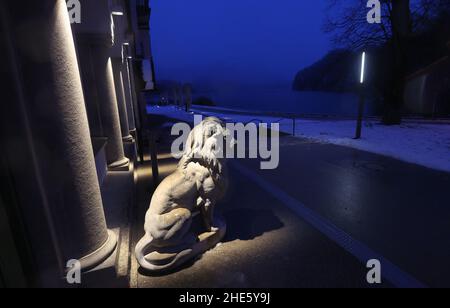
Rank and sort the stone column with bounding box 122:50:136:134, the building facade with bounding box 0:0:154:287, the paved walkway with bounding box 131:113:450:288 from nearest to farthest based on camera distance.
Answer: the building facade with bounding box 0:0:154:287 → the paved walkway with bounding box 131:113:450:288 → the stone column with bounding box 122:50:136:134

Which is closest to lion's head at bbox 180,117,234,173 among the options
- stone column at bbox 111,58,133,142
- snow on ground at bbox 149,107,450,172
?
stone column at bbox 111,58,133,142

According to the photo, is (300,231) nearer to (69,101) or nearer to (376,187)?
(376,187)

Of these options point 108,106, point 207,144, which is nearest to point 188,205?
point 207,144

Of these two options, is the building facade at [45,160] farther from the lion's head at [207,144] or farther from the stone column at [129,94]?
the stone column at [129,94]

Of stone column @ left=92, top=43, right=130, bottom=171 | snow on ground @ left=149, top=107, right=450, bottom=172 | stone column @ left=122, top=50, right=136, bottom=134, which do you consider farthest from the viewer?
stone column @ left=122, top=50, right=136, bottom=134

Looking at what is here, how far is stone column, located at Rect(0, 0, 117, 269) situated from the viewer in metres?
2.12

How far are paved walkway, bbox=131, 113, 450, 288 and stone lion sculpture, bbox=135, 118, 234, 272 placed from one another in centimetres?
22

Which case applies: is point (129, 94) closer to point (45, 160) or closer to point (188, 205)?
point (188, 205)

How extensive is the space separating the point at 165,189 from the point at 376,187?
4.61 meters

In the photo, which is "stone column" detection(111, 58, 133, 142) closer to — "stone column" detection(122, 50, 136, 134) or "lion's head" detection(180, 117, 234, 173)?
"stone column" detection(122, 50, 136, 134)

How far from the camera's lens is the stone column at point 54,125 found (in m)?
2.12

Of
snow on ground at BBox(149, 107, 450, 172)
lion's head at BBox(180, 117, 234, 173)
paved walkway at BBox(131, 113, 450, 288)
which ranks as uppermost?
lion's head at BBox(180, 117, 234, 173)

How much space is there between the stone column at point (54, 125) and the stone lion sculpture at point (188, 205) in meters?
0.73

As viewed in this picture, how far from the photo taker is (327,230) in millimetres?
4004
